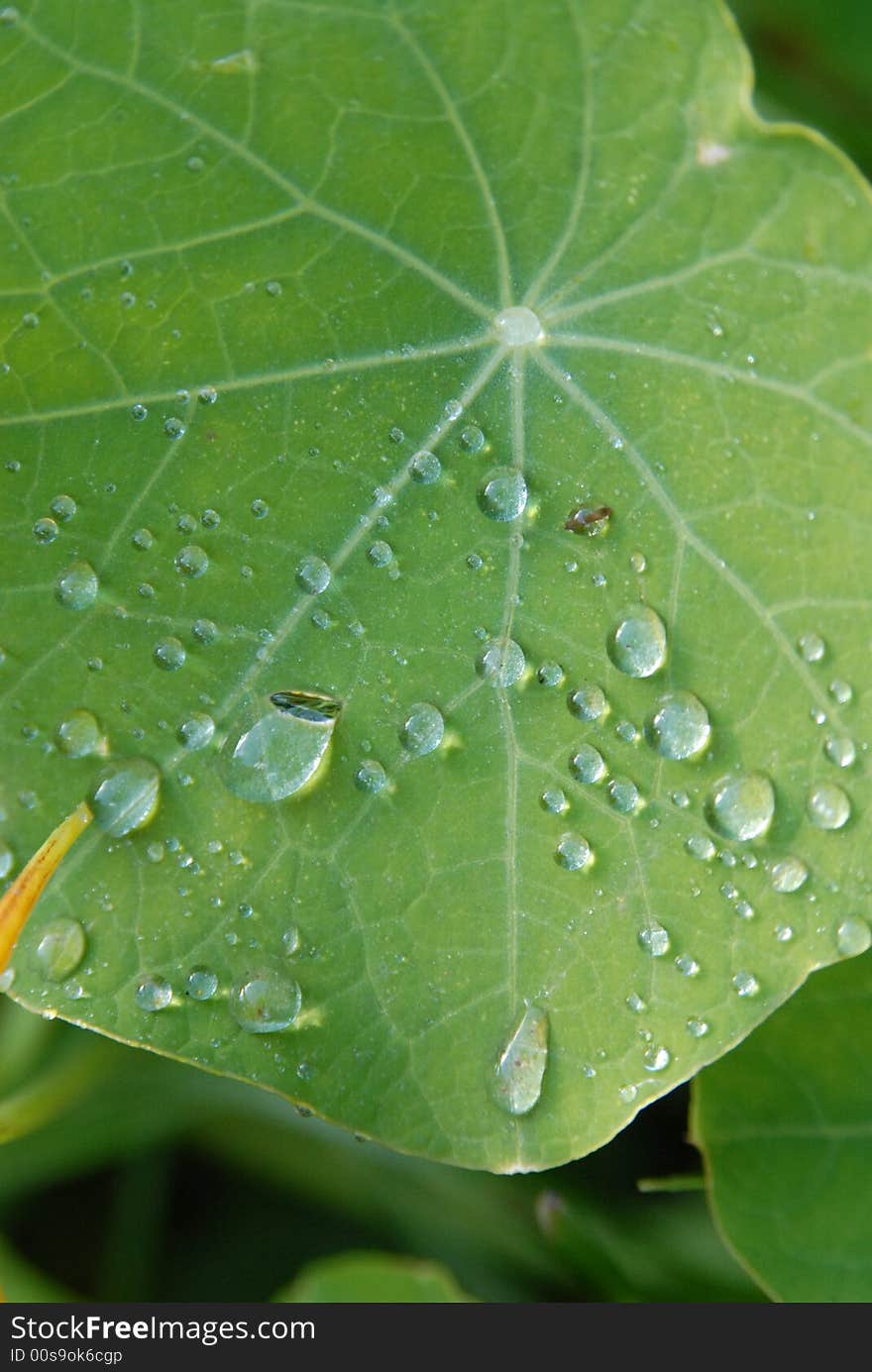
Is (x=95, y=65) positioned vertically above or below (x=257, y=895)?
above

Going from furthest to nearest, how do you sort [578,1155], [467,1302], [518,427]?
[467,1302] < [518,427] < [578,1155]

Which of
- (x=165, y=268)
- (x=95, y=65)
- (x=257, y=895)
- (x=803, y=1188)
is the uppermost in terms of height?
(x=95, y=65)

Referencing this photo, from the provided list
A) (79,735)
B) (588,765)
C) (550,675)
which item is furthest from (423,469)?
(79,735)

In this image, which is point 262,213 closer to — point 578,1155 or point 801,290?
point 801,290

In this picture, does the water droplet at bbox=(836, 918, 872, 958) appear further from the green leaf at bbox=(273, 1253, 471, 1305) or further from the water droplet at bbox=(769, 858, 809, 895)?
the green leaf at bbox=(273, 1253, 471, 1305)

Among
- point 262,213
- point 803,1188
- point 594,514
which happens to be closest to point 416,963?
point 594,514

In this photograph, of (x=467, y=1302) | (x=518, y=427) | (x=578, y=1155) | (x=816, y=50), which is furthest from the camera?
(x=816, y=50)
